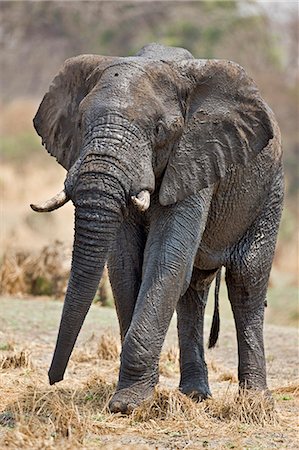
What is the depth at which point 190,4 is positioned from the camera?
40.2 m

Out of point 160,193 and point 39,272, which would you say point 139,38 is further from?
point 160,193

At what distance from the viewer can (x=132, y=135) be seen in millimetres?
5555

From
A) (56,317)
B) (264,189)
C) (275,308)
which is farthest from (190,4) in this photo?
(264,189)

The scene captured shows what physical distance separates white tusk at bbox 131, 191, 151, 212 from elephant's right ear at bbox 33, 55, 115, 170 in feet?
2.15

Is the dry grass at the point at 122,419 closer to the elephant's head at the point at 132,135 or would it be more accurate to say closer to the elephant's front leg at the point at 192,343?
→ the elephant's front leg at the point at 192,343

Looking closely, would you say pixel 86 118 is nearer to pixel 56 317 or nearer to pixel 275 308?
pixel 56 317

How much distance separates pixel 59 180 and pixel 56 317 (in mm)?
12546

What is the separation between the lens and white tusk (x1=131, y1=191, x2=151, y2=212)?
5.43 m

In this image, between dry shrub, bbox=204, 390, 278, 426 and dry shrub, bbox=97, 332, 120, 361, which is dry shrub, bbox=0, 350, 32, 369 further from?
dry shrub, bbox=204, 390, 278, 426

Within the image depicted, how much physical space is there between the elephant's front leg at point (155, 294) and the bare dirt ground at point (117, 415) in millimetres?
120

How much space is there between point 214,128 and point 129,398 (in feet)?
4.81

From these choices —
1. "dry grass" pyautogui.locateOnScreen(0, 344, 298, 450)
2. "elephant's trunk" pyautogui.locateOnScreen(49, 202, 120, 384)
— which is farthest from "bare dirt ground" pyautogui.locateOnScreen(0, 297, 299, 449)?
"elephant's trunk" pyautogui.locateOnScreen(49, 202, 120, 384)

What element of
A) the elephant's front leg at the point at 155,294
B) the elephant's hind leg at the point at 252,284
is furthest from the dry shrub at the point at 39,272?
the elephant's front leg at the point at 155,294

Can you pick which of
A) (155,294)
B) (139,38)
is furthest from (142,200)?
(139,38)
